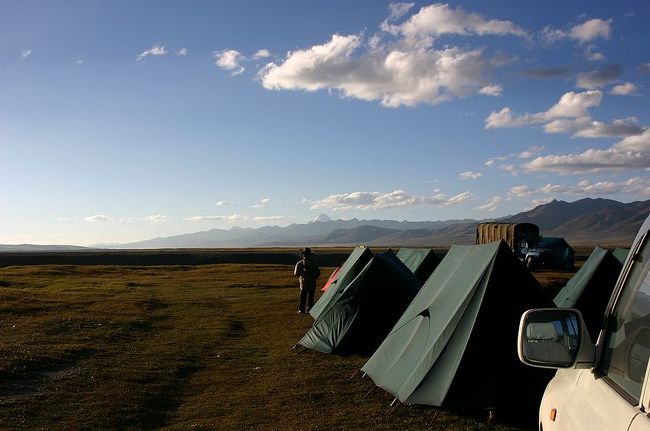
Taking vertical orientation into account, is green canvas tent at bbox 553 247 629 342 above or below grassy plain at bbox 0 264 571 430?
above

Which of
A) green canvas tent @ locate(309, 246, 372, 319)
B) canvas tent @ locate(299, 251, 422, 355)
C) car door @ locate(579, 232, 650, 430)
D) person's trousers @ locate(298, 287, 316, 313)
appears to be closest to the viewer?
car door @ locate(579, 232, 650, 430)

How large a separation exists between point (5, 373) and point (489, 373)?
30.7 ft

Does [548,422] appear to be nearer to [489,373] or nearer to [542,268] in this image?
[489,373]

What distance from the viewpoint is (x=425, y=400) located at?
367 inches

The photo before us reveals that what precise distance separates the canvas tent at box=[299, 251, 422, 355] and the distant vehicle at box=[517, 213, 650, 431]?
10424 mm

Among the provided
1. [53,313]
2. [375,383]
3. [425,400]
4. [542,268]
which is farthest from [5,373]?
[542,268]

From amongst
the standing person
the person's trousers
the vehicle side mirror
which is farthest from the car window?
the person's trousers

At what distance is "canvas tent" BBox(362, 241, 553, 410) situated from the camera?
9141 mm

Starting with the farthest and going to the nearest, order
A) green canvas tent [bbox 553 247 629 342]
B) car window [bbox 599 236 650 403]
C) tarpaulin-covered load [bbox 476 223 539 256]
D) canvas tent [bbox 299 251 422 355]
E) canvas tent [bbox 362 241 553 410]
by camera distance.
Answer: tarpaulin-covered load [bbox 476 223 539 256] < green canvas tent [bbox 553 247 629 342] < canvas tent [bbox 299 251 422 355] < canvas tent [bbox 362 241 553 410] < car window [bbox 599 236 650 403]

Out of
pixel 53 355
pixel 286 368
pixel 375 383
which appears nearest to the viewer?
pixel 375 383

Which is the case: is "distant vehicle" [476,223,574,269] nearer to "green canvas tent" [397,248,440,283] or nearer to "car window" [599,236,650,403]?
"green canvas tent" [397,248,440,283]

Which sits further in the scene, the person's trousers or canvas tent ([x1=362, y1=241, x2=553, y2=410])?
the person's trousers

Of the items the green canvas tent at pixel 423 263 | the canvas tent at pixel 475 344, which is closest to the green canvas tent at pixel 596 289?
the canvas tent at pixel 475 344

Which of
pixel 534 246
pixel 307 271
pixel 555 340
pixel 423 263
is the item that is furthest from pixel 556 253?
pixel 555 340
